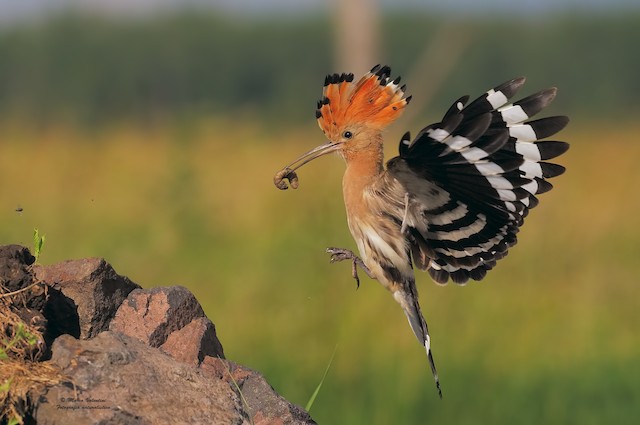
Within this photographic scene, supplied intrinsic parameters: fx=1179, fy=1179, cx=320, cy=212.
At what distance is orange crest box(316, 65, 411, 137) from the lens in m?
3.08

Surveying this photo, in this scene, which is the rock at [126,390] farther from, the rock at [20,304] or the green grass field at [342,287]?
the green grass field at [342,287]

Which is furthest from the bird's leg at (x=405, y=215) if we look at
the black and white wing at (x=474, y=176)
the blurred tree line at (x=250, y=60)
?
the blurred tree line at (x=250, y=60)

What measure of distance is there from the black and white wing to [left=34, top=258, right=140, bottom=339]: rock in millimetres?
772

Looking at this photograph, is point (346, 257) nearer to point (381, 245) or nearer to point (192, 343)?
point (381, 245)

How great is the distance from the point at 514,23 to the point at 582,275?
13.5 metres

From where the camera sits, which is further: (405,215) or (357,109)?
(357,109)

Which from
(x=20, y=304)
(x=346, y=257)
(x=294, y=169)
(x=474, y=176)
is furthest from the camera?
(x=294, y=169)

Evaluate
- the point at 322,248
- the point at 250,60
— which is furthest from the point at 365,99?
the point at 250,60

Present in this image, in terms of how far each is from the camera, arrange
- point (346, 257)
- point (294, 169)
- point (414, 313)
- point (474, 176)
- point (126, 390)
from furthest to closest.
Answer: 1. point (414, 313)
2. point (294, 169)
3. point (346, 257)
4. point (474, 176)
5. point (126, 390)

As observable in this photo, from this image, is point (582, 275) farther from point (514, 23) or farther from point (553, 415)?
point (514, 23)

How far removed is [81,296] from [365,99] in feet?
2.96

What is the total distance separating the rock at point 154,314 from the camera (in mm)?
2869

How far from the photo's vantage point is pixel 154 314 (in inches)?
114

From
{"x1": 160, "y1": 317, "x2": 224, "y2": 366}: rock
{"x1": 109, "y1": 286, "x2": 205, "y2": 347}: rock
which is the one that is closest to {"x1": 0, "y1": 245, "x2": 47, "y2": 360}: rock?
{"x1": 109, "y1": 286, "x2": 205, "y2": 347}: rock
